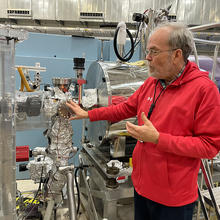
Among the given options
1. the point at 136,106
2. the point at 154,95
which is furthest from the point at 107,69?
the point at 154,95

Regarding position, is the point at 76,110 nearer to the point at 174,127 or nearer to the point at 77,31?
the point at 174,127

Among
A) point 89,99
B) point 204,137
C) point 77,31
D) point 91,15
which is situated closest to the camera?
point 204,137

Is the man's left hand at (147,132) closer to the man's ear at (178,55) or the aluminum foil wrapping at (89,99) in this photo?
the man's ear at (178,55)

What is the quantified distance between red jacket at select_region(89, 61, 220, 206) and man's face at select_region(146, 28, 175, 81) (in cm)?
6

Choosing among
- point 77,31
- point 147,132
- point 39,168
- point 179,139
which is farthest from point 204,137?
point 77,31

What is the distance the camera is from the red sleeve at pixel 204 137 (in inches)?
29.5

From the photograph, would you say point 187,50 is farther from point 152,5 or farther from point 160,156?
point 152,5

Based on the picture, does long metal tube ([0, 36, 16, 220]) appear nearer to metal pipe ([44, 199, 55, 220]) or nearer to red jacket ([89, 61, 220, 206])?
metal pipe ([44, 199, 55, 220])

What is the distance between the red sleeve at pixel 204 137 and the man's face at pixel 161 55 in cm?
18

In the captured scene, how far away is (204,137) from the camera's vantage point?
2.50 feet

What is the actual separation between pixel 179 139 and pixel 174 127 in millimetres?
81

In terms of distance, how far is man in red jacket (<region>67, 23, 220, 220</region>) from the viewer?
2.50 feet

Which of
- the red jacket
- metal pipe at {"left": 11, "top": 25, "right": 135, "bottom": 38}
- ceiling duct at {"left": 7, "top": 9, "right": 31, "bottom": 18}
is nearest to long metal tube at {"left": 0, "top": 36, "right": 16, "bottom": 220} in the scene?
the red jacket

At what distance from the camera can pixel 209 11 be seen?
10.7 feet
